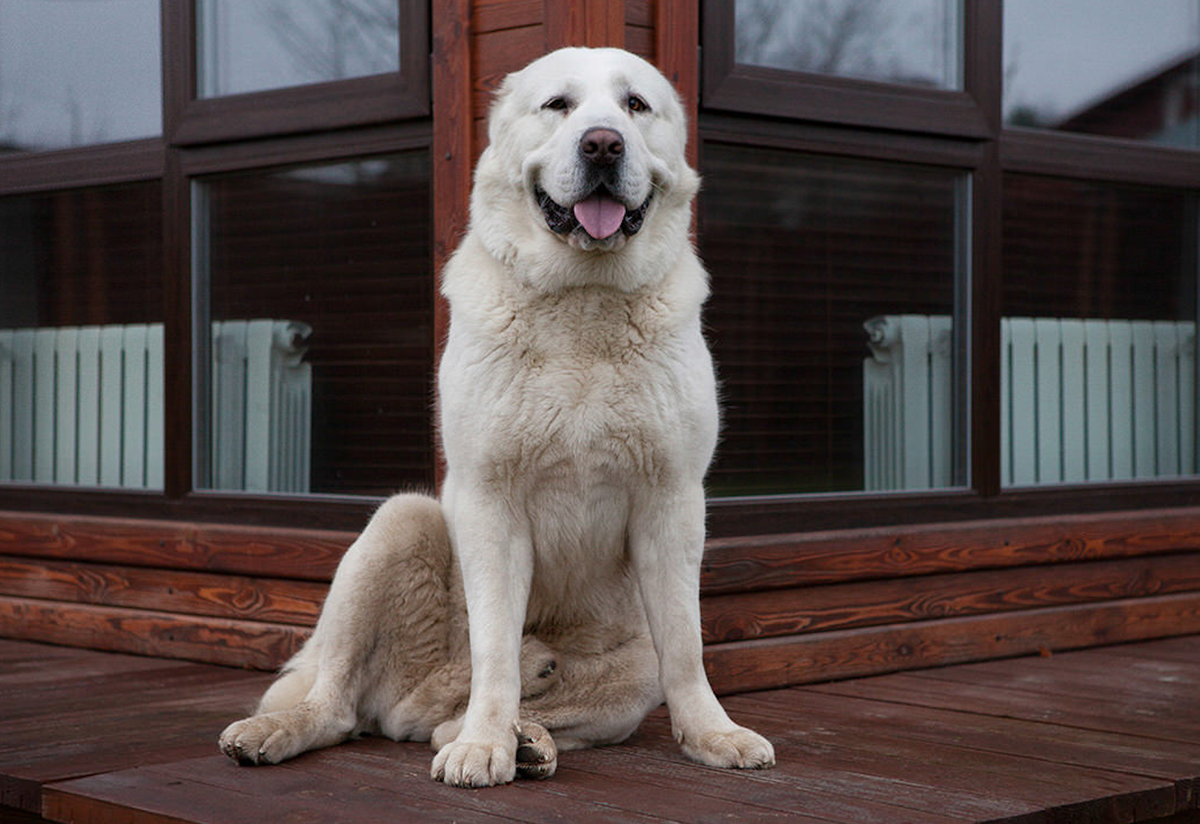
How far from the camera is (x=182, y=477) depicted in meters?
4.57

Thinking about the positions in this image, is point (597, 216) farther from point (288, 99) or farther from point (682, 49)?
point (288, 99)

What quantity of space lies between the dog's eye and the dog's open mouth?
19 centimetres

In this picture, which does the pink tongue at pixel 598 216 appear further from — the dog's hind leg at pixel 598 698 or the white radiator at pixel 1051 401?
the white radiator at pixel 1051 401

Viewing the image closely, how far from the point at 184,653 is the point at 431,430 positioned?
43.9 inches

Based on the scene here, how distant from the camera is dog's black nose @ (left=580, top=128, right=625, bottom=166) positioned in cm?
273

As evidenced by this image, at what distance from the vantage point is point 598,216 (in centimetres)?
284

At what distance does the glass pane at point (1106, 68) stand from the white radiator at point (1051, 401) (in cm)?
67

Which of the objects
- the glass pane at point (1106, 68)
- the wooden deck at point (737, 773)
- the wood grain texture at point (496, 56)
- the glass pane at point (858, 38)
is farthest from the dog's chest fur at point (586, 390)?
the glass pane at point (1106, 68)

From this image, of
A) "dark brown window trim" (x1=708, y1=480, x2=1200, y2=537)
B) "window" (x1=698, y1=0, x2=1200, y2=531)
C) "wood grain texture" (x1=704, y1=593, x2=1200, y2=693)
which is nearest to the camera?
"wood grain texture" (x1=704, y1=593, x2=1200, y2=693)

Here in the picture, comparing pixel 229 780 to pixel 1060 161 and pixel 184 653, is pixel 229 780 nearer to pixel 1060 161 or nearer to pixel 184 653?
pixel 184 653

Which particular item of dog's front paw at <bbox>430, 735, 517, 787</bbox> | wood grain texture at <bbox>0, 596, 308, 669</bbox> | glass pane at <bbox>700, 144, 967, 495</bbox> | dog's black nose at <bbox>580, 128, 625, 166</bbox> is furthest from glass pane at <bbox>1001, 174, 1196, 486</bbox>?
dog's front paw at <bbox>430, 735, 517, 787</bbox>

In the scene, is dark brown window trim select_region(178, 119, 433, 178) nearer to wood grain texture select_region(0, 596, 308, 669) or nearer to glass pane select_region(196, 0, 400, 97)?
glass pane select_region(196, 0, 400, 97)

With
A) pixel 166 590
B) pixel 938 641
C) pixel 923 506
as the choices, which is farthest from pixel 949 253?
pixel 166 590

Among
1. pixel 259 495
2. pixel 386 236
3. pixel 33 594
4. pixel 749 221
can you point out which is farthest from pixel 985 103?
pixel 33 594
